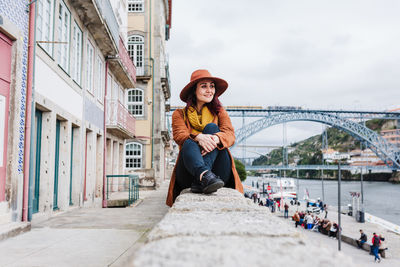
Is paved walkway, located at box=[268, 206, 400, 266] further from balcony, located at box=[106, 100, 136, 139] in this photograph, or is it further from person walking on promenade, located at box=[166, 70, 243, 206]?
person walking on promenade, located at box=[166, 70, 243, 206]

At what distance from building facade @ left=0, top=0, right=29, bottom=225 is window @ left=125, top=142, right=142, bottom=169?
15.2 meters

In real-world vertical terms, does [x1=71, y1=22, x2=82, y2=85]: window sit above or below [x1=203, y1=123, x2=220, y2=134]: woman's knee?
above

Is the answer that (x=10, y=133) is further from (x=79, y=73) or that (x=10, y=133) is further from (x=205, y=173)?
(x=79, y=73)

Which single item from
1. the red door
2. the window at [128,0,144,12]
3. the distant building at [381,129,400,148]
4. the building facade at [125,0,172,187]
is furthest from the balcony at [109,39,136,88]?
the distant building at [381,129,400,148]

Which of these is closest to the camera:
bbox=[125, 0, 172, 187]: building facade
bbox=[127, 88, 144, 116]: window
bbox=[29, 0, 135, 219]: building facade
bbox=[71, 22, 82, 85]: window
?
bbox=[29, 0, 135, 219]: building facade

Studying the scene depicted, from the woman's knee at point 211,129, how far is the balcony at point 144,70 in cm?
1691

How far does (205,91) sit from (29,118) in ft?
7.86

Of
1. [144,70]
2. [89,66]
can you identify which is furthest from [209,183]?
[144,70]

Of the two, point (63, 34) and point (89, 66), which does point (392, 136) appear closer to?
point (89, 66)

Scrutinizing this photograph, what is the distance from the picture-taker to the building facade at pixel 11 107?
409 centimetres

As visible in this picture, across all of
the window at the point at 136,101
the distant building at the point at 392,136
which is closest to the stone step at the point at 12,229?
the window at the point at 136,101

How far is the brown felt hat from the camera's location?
11.5 ft

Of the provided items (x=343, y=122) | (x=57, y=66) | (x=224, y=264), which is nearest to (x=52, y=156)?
(x=57, y=66)

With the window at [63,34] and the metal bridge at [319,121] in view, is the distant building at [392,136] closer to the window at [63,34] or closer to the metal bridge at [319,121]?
the metal bridge at [319,121]
